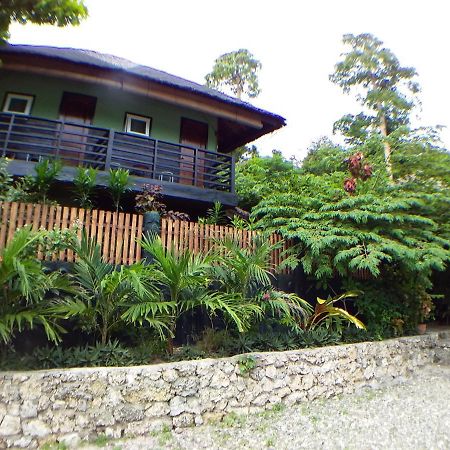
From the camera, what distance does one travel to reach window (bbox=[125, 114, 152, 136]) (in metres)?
9.28

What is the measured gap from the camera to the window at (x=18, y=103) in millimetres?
8516

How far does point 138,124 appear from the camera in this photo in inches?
371

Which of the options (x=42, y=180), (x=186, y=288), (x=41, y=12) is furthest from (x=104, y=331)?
(x=41, y=12)

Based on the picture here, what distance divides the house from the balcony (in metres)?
0.02

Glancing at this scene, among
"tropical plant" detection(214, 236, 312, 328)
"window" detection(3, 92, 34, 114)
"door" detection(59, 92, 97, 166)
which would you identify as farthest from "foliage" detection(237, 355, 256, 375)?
"window" detection(3, 92, 34, 114)

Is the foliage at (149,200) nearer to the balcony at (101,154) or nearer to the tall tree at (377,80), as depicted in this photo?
the balcony at (101,154)

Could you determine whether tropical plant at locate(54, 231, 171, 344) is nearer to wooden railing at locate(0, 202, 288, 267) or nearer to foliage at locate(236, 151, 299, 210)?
wooden railing at locate(0, 202, 288, 267)

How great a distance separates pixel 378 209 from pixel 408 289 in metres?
1.97

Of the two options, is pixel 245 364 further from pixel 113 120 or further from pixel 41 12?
pixel 113 120

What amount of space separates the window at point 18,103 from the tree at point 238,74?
50.8 ft

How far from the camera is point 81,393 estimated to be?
350cm

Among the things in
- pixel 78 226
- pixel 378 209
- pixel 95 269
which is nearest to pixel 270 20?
pixel 378 209

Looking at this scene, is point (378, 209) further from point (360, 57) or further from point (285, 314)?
point (360, 57)

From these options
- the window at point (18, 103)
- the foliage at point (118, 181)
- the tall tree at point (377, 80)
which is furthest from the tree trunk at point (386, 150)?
the window at point (18, 103)
